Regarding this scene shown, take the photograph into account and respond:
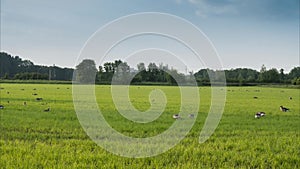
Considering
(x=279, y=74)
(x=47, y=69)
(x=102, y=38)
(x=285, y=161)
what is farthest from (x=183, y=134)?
(x=47, y=69)

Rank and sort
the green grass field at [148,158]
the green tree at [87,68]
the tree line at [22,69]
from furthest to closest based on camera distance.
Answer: the tree line at [22,69], the green tree at [87,68], the green grass field at [148,158]

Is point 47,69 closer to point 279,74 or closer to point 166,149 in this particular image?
point 279,74

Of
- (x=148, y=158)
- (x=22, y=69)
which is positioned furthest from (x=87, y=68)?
(x=22, y=69)

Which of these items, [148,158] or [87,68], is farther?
[87,68]

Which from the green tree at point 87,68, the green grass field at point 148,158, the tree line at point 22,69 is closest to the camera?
the green grass field at point 148,158

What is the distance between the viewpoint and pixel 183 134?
331 inches

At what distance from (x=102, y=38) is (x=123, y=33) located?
2.55 feet

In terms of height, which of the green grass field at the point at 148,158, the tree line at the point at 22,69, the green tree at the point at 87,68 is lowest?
the green grass field at the point at 148,158

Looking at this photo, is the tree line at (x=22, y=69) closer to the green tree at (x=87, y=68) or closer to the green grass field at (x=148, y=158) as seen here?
the green tree at (x=87, y=68)

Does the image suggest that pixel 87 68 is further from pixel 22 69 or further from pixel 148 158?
pixel 22 69

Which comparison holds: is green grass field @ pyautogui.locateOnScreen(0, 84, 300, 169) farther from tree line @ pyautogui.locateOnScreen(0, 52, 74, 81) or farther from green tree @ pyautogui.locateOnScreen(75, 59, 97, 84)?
tree line @ pyautogui.locateOnScreen(0, 52, 74, 81)

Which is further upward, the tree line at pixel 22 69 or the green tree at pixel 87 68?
the tree line at pixel 22 69

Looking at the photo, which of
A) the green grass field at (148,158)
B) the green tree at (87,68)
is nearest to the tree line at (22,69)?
the green tree at (87,68)

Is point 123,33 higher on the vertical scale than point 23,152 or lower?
higher
